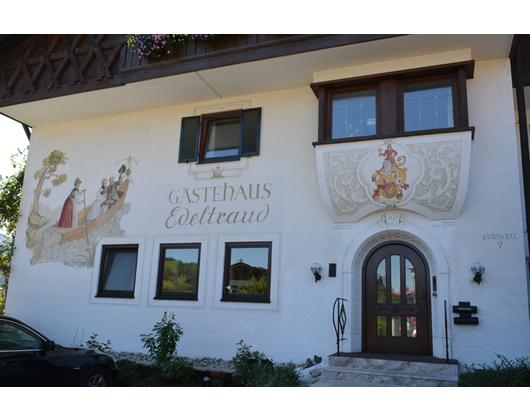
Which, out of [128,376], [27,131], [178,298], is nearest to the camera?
[128,376]

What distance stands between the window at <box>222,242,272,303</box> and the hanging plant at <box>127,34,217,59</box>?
13.9ft

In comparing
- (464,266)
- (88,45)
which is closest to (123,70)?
(88,45)

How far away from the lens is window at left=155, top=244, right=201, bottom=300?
999 centimetres

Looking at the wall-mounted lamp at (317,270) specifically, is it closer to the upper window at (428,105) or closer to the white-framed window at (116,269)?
the upper window at (428,105)

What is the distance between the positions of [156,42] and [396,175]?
555 cm

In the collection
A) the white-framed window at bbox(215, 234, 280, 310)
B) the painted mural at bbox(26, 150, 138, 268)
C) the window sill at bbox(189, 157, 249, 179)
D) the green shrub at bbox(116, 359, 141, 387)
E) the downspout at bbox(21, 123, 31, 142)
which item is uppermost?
the downspout at bbox(21, 123, 31, 142)

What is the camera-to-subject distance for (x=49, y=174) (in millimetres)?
12062

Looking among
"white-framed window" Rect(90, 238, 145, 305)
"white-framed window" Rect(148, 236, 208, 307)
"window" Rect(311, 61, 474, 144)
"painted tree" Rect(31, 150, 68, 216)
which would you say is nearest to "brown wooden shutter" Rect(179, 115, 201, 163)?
"white-framed window" Rect(148, 236, 208, 307)

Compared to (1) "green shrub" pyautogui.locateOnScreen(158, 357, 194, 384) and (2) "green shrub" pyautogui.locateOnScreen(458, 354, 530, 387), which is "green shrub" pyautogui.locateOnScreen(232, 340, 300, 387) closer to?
(1) "green shrub" pyautogui.locateOnScreen(158, 357, 194, 384)

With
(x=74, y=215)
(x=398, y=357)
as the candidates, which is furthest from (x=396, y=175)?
(x=74, y=215)

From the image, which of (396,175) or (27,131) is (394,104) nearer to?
(396,175)

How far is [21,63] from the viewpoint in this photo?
1156 centimetres
